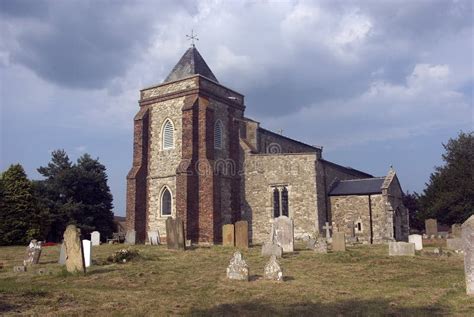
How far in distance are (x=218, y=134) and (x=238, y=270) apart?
18249mm

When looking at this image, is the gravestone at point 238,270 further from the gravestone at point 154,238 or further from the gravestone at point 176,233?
the gravestone at point 154,238

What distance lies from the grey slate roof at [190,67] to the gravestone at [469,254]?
22829 millimetres

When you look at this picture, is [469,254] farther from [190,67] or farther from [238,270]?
[190,67]

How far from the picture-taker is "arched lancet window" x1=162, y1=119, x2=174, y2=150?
28.9 m

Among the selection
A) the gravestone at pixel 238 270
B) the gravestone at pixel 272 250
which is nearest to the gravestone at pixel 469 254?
the gravestone at pixel 238 270

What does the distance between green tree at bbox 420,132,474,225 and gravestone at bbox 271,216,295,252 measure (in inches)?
930

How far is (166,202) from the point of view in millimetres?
28594

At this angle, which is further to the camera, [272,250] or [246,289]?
[272,250]

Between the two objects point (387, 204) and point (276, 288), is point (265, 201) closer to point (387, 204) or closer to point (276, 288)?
point (387, 204)

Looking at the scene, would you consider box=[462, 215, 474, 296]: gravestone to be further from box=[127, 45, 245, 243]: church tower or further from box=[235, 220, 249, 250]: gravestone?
box=[127, 45, 245, 243]: church tower

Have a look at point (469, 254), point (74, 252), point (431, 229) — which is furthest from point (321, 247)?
point (431, 229)

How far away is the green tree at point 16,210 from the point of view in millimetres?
28125

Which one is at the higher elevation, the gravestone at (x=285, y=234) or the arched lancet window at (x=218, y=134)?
the arched lancet window at (x=218, y=134)

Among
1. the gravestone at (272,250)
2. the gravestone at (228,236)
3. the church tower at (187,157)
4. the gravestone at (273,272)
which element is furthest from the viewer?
the church tower at (187,157)
